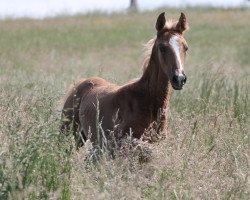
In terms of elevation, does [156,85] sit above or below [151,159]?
above

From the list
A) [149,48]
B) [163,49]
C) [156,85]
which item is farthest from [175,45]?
[149,48]

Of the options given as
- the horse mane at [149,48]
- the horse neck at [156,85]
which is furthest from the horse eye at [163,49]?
the horse mane at [149,48]

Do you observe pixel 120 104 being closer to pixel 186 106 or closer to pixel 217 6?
pixel 186 106

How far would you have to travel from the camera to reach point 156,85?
869 centimetres

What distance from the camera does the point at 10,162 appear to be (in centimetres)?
613

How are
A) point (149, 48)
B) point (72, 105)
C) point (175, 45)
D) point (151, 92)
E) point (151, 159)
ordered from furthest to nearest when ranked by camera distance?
1. point (72, 105)
2. point (149, 48)
3. point (151, 92)
4. point (175, 45)
5. point (151, 159)

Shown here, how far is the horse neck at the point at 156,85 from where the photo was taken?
8.65m

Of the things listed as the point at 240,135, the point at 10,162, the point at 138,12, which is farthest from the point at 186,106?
the point at 138,12

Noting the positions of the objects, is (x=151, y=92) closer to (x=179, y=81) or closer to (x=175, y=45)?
(x=175, y=45)

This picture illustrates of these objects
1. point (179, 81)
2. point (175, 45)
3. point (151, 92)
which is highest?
point (175, 45)

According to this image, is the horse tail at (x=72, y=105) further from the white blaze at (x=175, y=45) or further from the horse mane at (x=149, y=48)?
the white blaze at (x=175, y=45)

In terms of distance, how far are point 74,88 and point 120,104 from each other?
6.03 ft

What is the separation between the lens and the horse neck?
28.4 ft

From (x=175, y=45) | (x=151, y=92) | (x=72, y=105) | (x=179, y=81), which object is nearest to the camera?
(x=179, y=81)
